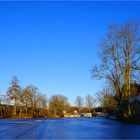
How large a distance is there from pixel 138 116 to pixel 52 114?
84.3 metres

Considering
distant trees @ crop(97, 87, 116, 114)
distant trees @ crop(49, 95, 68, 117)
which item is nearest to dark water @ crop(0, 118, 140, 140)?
distant trees @ crop(97, 87, 116, 114)

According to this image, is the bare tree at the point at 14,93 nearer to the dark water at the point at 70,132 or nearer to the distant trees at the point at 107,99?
the distant trees at the point at 107,99

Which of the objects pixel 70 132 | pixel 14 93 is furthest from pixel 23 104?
pixel 70 132

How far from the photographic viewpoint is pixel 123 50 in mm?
53281

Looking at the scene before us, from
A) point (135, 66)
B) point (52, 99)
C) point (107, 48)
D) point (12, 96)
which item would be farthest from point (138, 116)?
point (52, 99)

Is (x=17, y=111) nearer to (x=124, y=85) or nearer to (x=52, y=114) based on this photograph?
(x=52, y=114)

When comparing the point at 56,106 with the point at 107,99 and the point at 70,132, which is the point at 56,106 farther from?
the point at 70,132

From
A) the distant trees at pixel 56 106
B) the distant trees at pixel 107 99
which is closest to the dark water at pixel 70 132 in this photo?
the distant trees at pixel 107 99

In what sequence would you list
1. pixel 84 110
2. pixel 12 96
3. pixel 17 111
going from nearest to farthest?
pixel 12 96 < pixel 17 111 < pixel 84 110

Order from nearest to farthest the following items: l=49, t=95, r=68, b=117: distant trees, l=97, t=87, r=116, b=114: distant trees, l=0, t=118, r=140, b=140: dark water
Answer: l=0, t=118, r=140, b=140: dark water < l=97, t=87, r=116, b=114: distant trees < l=49, t=95, r=68, b=117: distant trees

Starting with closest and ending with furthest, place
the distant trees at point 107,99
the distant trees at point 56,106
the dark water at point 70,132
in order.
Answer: the dark water at point 70,132 → the distant trees at point 107,99 → the distant trees at point 56,106

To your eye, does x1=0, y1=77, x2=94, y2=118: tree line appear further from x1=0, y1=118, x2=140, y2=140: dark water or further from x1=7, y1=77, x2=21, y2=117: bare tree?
x1=0, y1=118, x2=140, y2=140: dark water

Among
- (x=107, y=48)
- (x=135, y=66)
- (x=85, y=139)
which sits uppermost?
(x=107, y=48)

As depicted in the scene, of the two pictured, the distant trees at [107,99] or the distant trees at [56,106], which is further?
the distant trees at [56,106]
